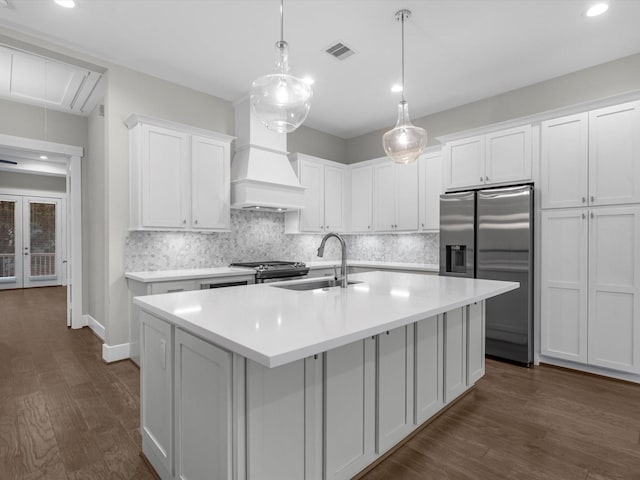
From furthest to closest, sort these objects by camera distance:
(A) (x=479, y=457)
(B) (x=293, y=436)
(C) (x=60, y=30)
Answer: (C) (x=60, y=30), (A) (x=479, y=457), (B) (x=293, y=436)

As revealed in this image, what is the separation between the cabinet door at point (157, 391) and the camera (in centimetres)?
166

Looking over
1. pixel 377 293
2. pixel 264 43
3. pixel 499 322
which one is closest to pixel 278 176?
pixel 264 43

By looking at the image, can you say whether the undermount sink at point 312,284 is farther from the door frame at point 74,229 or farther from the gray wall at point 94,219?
the door frame at point 74,229

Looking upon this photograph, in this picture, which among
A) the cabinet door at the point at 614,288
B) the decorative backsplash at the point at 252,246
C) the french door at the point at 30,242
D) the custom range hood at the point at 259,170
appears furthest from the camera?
the french door at the point at 30,242

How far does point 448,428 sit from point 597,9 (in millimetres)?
3399

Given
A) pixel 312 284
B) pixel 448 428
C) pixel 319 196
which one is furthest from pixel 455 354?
pixel 319 196

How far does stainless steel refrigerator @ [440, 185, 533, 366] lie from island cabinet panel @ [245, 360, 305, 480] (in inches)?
115

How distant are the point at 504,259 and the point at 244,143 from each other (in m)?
3.38

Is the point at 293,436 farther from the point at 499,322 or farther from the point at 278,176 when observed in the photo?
the point at 278,176

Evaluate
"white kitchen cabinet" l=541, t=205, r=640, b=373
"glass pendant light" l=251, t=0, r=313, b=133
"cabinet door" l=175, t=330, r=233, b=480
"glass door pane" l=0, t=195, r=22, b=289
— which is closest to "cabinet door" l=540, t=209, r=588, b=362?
"white kitchen cabinet" l=541, t=205, r=640, b=373

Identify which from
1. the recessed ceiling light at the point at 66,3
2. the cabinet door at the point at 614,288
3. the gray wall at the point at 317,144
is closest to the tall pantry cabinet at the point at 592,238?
the cabinet door at the point at 614,288

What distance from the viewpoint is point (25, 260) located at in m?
8.63

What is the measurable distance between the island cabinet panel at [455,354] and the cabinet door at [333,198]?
3.14m

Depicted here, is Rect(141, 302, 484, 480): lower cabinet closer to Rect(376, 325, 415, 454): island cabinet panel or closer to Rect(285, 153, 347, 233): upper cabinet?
Rect(376, 325, 415, 454): island cabinet panel
